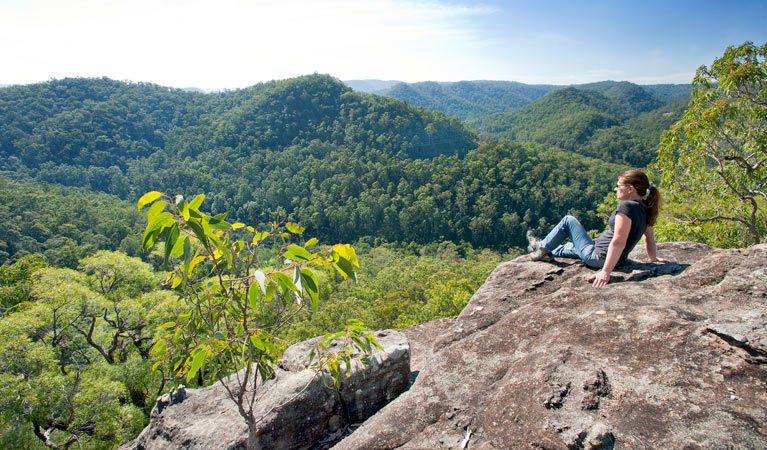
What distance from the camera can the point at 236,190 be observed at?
82750 mm

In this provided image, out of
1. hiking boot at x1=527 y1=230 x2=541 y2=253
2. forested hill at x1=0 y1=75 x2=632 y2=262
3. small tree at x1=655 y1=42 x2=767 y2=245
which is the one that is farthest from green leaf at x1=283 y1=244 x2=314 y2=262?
forested hill at x1=0 y1=75 x2=632 y2=262

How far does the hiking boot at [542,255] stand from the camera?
223 inches

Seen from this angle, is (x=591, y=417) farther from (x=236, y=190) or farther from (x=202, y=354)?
(x=236, y=190)

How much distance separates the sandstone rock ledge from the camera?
2.40 metres

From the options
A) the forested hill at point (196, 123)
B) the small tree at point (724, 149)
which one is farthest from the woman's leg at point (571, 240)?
the forested hill at point (196, 123)

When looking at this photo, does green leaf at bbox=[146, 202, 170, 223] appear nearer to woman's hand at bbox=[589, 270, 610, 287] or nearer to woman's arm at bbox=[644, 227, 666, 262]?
woman's hand at bbox=[589, 270, 610, 287]

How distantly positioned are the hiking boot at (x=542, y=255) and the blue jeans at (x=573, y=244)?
53 mm

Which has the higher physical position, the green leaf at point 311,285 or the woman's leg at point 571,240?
the green leaf at point 311,285

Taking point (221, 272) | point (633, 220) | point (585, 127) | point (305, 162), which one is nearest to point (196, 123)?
point (305, 162)

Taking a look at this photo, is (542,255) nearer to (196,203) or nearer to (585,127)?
(196,203)

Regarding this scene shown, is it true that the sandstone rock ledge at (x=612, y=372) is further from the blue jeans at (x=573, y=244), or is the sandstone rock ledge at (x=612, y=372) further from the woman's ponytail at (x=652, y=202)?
the woman's ponytail at (x=652, y=202)

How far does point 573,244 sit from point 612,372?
2892 mm

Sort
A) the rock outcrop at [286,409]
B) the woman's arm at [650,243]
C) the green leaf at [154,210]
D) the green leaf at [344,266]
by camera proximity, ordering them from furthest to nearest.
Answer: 1. the woman's arm at [650,243]
2. the rock outcrop at [286,409]
3. the green leaf at [344,266]
4. the green leaf at [154,210]

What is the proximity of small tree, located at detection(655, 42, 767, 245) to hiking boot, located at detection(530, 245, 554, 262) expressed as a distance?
5.94 metres
